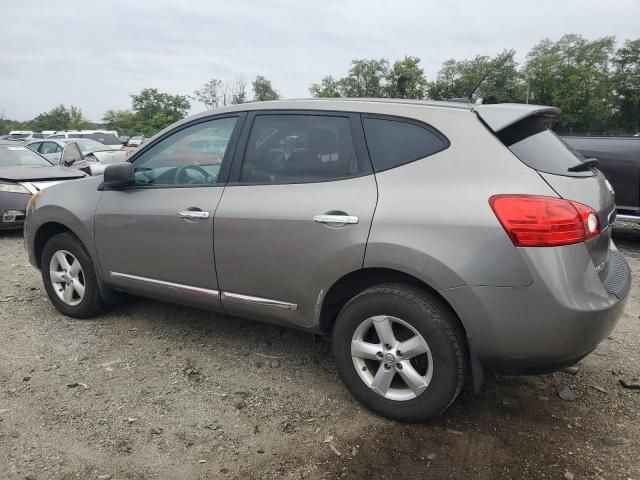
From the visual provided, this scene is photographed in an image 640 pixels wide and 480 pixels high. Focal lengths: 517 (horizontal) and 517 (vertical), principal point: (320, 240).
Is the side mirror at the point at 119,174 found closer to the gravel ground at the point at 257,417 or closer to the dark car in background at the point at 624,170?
the gravel ground at the point at 257,417

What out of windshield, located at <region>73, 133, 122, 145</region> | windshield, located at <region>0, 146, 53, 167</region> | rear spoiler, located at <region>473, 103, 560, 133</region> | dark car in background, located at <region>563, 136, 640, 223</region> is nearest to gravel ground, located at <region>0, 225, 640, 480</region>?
rear spoiler, located at <region>473, 103, 560, 133</region>

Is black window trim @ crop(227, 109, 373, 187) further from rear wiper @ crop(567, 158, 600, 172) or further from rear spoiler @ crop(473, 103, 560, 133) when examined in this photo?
rear wiper @ crop(567, 158, 600, 172)

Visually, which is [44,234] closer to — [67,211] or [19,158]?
[67,211]

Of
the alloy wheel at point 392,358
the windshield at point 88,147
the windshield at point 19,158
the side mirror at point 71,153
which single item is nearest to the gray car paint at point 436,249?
the alloy wheel at point 392,358

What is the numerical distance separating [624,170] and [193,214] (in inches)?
224

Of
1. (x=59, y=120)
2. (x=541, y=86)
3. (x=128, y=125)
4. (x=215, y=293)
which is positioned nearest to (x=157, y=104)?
(x=128, y=125)

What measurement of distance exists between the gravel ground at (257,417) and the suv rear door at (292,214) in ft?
1.64

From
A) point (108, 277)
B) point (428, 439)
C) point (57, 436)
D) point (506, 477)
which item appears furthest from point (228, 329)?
point (506, 477)

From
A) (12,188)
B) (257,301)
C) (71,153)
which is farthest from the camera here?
(71,153)

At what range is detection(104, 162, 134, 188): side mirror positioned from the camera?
3.54 m

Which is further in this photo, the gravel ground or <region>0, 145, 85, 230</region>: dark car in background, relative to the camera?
<region>0, 145, 85, 230</region>: dark car in background

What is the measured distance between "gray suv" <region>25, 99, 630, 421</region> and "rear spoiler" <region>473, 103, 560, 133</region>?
0.04 ft

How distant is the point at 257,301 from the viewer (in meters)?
3.10

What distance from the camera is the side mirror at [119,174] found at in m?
3.54
